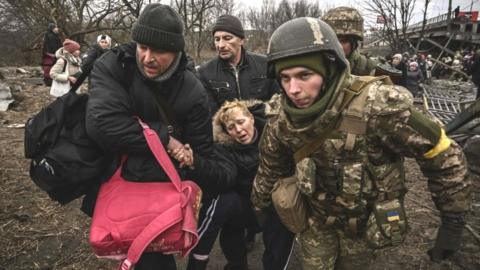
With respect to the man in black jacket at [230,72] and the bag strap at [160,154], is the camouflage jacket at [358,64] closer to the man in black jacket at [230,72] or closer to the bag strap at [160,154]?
the man in black jacket at [230,72]

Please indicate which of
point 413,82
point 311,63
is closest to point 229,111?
point 311,63

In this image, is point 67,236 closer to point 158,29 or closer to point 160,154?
point 160,154

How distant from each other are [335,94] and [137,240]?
1.17m

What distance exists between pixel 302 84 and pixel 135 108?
2.88ft

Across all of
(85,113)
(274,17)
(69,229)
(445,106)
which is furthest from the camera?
(274,17)

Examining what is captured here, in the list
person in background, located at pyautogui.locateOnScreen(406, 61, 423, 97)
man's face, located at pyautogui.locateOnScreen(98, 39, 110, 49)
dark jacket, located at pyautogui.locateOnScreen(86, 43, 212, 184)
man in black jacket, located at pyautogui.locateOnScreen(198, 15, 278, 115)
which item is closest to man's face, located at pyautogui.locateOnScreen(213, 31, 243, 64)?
man in black jacket, located at pyautogui.locateOnScreen(198, 15, 278, 115)

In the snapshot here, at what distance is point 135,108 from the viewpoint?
2020 mm

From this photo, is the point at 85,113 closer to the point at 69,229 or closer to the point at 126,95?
the point at 126,95

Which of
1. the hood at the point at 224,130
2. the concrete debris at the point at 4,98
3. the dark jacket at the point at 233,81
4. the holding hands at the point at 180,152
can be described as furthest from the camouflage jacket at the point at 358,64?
the concrete debris at the point at 4,98

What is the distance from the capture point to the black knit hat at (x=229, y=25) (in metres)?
3.40

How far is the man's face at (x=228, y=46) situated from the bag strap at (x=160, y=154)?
1.58 meters

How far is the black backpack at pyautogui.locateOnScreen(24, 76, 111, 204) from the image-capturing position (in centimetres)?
191

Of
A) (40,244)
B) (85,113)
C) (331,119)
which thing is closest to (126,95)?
(85,113)

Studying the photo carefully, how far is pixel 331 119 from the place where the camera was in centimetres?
178
